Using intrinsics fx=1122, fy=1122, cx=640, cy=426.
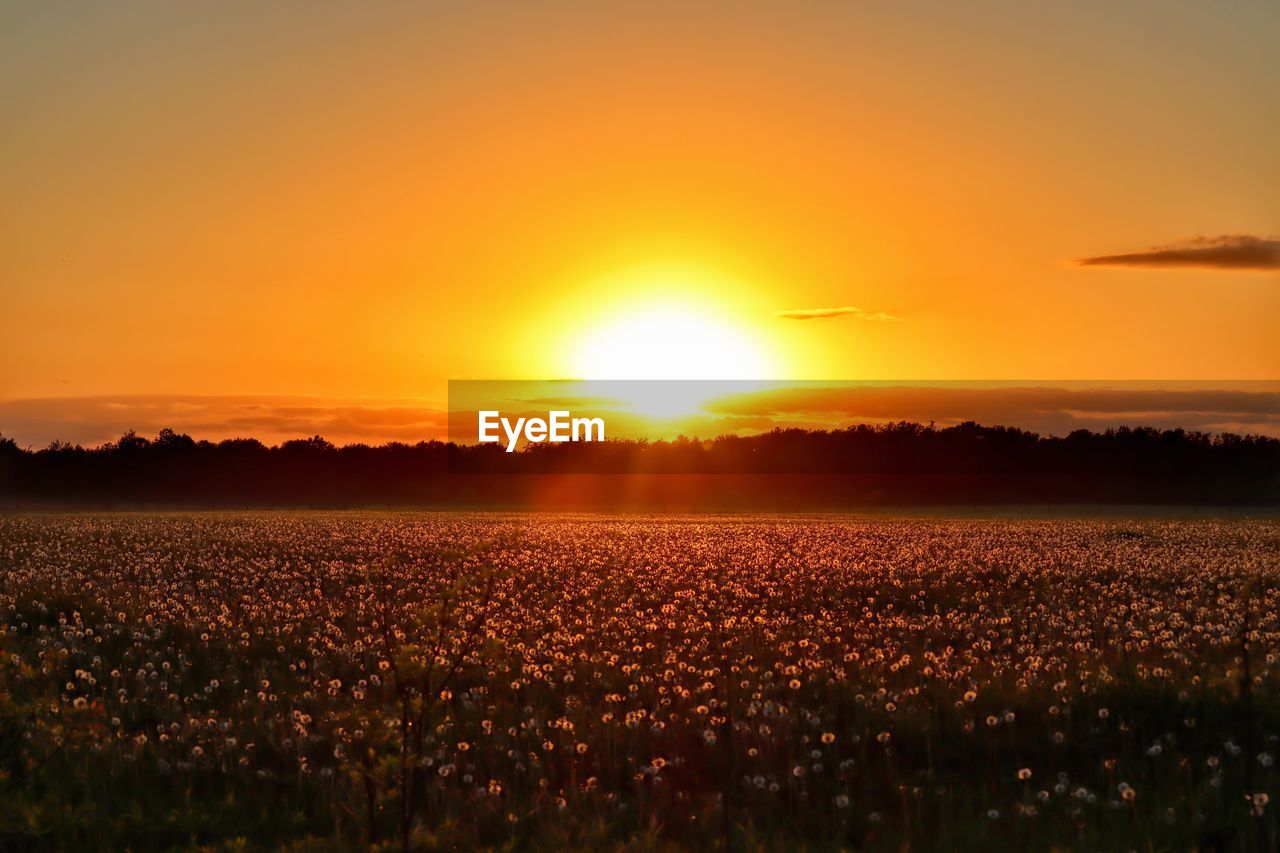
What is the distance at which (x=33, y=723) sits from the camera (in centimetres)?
1103

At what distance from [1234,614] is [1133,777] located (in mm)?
8925

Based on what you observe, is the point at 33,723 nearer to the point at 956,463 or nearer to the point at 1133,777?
the point at 1133,777

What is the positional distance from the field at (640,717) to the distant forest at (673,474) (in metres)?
77.9

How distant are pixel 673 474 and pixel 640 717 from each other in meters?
110

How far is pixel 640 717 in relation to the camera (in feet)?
36.2

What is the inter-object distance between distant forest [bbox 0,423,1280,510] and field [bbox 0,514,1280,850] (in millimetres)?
77904

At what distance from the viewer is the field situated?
8.77 metres

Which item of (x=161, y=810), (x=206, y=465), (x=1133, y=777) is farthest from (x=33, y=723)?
(x=206, y=465)

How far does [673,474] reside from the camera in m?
121

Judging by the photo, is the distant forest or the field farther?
the distant forest

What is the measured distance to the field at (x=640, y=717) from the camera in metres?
8.77

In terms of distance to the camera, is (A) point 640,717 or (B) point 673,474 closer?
(A) point 640,717

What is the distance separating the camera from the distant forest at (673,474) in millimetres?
104875

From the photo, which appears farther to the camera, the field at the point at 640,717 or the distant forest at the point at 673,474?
the distant forest at the point at 673,474
